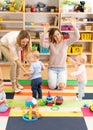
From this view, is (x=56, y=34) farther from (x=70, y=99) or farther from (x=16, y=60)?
(x=70, y=99)

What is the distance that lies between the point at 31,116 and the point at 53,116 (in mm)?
226

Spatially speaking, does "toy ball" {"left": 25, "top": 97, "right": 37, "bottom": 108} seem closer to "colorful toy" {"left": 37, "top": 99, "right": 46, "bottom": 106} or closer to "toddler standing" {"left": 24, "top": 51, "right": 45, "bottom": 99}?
"colorful toy" {"left": 37, "top": 99, "right": 46, "bottom": 106}

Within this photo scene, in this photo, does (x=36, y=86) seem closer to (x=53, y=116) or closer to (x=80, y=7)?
(x=53, y=116)

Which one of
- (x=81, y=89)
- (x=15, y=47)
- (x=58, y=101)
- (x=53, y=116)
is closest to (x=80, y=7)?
(x=15, y=47)

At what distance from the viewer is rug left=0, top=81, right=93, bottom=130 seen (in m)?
2.49

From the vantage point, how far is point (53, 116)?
268 centimetres

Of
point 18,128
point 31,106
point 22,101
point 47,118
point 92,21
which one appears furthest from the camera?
point 92,21

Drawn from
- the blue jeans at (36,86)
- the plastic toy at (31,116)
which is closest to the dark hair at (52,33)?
the blue jeans at (36,86)

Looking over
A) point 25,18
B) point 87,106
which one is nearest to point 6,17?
point 25,18

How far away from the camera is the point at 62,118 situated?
265cm

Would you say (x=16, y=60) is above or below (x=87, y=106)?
above

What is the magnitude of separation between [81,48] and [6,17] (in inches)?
58.0

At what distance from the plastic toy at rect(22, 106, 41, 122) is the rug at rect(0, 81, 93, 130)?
3 cm

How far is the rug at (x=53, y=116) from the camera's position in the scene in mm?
2486
